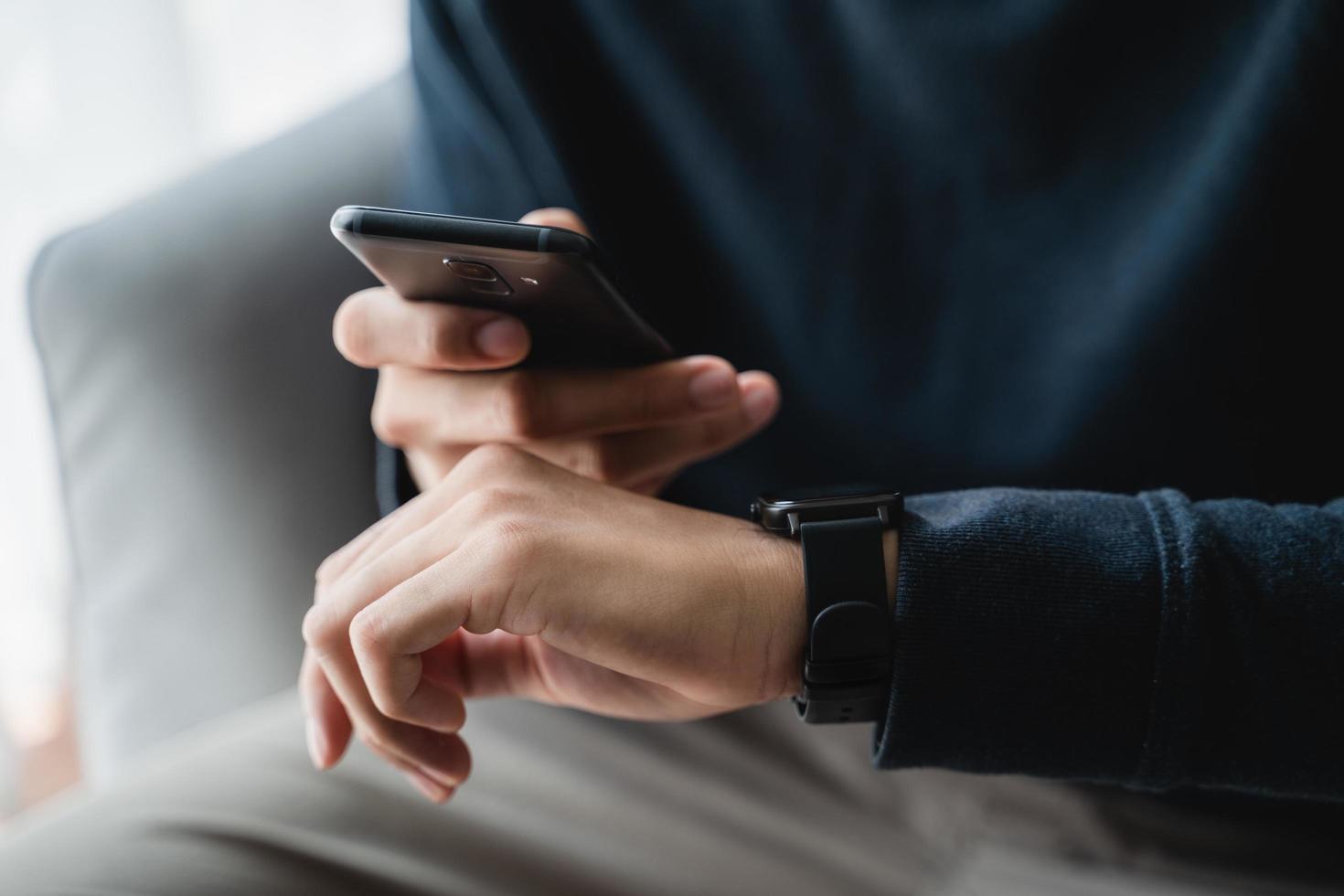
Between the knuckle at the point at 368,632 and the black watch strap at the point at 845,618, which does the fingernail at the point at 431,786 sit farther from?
the black watch strap at the point at 845,618

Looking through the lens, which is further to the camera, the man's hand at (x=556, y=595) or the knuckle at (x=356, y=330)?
the knuckle at (x=356, y=330)

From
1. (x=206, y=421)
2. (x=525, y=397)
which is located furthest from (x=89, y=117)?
(x=525, y=397)

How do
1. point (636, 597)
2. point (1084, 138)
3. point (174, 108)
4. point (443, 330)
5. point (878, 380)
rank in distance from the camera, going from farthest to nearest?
1. point (174, 108)
2. point (878, 380)
3. point (1084, 138)
4. point (443, 330)
5. point (636, 597)

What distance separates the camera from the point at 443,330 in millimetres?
618

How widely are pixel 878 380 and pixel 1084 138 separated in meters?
0.25

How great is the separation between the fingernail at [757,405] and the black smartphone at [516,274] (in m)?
0.09

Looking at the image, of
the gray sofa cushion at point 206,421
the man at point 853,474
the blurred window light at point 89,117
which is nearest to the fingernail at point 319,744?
the man at point 853,474

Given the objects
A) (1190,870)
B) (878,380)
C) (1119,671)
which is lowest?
(1190,870)

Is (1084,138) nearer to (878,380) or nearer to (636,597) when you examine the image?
(878,380)

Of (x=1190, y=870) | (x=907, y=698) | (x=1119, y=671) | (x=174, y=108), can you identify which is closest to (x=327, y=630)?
(x=907, y=698)

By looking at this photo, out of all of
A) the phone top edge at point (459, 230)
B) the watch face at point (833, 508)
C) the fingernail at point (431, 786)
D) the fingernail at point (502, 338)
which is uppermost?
the phone top edge at point (459, 230)

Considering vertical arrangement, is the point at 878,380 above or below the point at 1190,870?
above

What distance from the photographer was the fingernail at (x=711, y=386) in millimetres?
668

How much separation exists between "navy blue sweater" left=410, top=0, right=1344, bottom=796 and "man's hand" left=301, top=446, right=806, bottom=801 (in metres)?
0.09
